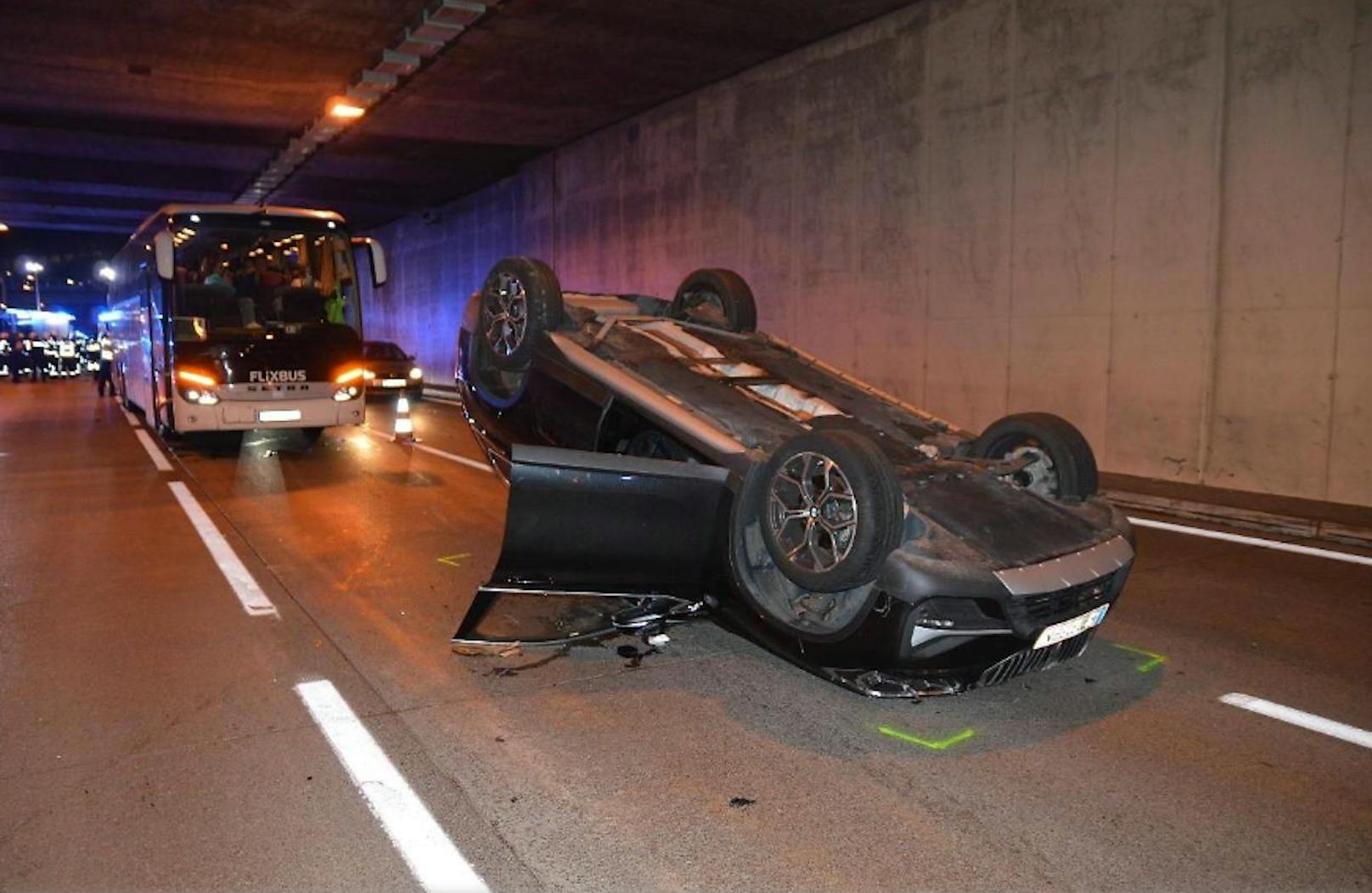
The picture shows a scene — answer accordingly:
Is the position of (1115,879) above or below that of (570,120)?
below

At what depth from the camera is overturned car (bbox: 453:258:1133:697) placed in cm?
403

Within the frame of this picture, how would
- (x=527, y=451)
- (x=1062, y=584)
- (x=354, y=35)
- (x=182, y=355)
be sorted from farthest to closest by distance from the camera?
(x=354, y=35)
(x=182, y=355)
(x=527, y=451)
(x=1062, y=584)

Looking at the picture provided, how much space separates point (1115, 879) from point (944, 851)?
50 centimetres

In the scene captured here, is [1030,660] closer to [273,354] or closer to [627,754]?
[627,754]

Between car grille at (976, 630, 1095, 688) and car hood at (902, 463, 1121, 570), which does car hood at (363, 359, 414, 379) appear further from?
car grille at (976, 630, 1095, 688)

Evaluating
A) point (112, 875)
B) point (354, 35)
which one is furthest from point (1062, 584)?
point (354, 35)

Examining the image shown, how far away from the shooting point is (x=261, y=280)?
40.0 feet

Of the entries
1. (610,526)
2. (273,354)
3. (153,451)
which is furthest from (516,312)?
(153,451)

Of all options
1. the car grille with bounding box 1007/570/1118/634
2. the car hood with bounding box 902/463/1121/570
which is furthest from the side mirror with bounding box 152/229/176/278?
the car grille with bounding box 1007/570/1118/634

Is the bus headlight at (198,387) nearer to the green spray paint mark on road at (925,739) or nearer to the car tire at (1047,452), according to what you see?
the car tire at (1047,452)

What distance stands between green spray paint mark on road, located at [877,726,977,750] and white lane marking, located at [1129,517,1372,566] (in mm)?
3848

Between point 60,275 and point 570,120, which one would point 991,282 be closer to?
Answer: point 570,120

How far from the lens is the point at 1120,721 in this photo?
419 centimetres

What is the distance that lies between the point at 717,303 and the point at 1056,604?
153 inches
